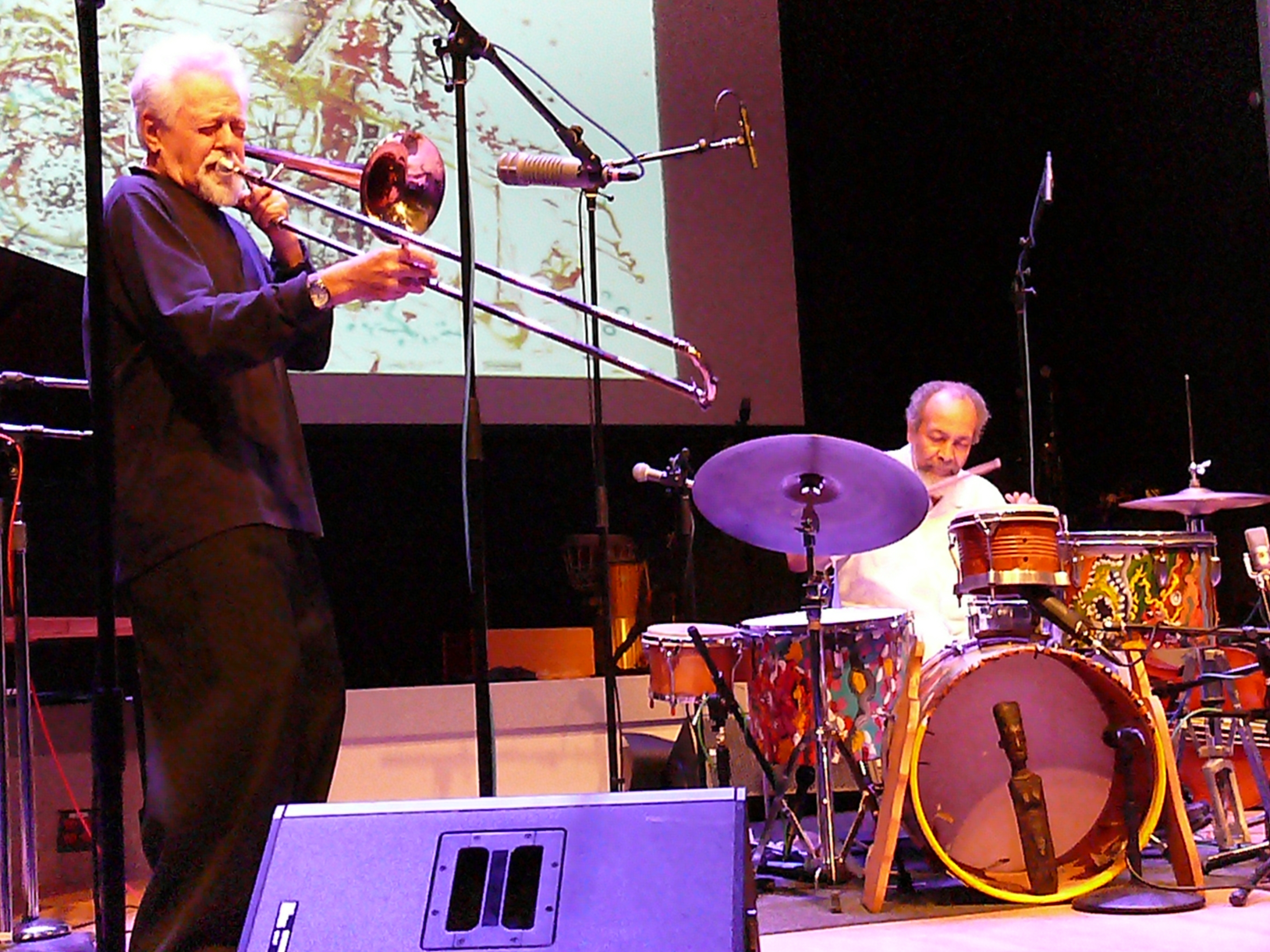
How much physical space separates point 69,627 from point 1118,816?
297 cm

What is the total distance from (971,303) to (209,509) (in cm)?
481

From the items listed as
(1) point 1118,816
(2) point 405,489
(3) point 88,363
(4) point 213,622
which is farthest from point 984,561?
(2) point 405,489

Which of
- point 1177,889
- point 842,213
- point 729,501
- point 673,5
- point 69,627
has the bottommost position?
point 1177,889

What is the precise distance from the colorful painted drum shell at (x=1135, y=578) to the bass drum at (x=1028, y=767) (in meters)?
0.21

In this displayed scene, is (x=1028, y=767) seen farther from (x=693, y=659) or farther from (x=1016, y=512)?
(x=693, y=659)

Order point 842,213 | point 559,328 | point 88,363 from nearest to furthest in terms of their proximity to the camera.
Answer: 1. point 88,363
2. point 559,328
3. point 842,213

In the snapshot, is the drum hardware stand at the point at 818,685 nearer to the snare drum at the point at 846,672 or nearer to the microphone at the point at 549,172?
the snare drum at the point at 846,672

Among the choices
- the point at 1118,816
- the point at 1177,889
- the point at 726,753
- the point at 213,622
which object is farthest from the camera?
the point at 726,753

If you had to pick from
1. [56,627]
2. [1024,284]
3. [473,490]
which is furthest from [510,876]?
[1024,284]

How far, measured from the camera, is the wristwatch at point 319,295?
2.28 m

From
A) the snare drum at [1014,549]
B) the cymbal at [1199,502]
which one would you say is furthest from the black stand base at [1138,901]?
the cymbal at [1199,502]

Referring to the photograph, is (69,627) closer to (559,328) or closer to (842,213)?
(559,328)

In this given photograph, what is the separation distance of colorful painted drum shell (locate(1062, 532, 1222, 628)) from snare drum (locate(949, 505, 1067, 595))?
0.23 m

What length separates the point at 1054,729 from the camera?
12.3 feet
